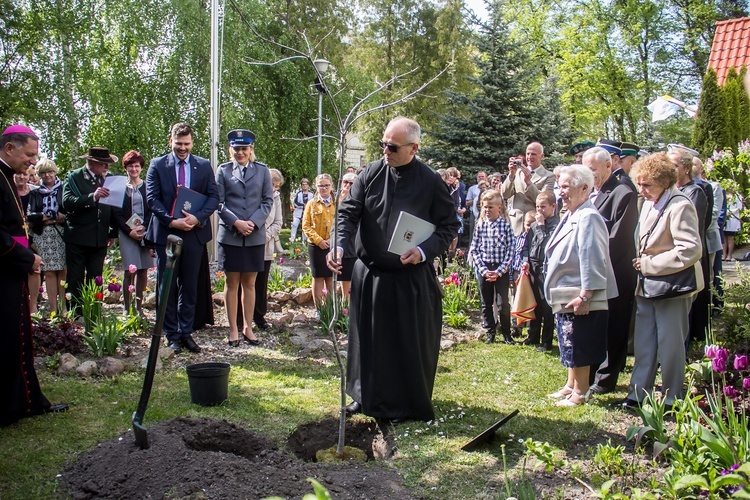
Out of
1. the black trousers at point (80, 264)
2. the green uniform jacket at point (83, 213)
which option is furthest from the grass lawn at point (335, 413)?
the green uniform jacket at point (83, 213)

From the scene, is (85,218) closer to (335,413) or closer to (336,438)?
(335,413)

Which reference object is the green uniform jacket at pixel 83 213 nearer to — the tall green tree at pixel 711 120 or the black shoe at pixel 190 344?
the black shoe at pixel 190 344

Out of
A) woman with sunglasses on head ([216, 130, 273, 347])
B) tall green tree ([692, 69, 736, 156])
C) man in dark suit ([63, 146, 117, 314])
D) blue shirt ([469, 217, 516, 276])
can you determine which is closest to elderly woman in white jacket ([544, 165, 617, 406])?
blue shirt ([469, 217, 516, 276])

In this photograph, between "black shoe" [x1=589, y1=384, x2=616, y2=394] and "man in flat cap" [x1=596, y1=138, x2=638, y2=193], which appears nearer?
"black shoe" [x1=589, y1=384, x2=616, y2=394]

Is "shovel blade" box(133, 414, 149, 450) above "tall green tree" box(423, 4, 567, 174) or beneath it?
beneath

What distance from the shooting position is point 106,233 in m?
8.16

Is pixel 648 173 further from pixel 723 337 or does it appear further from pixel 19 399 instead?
pixel 19 399

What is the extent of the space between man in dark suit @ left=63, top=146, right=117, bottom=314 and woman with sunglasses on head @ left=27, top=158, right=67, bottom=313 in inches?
13.8

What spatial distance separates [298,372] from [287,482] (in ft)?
9.48

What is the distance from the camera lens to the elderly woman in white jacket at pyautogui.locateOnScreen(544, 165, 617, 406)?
5148mm

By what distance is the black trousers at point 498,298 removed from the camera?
26.1ft

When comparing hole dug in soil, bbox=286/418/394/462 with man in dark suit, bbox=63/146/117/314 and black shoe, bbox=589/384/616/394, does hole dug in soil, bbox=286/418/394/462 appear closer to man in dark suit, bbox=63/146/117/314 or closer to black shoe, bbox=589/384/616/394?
black shoe, bbox=589/384/616/394

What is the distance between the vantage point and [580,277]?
525 centimetres

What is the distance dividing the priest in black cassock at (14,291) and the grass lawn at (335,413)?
18cm
